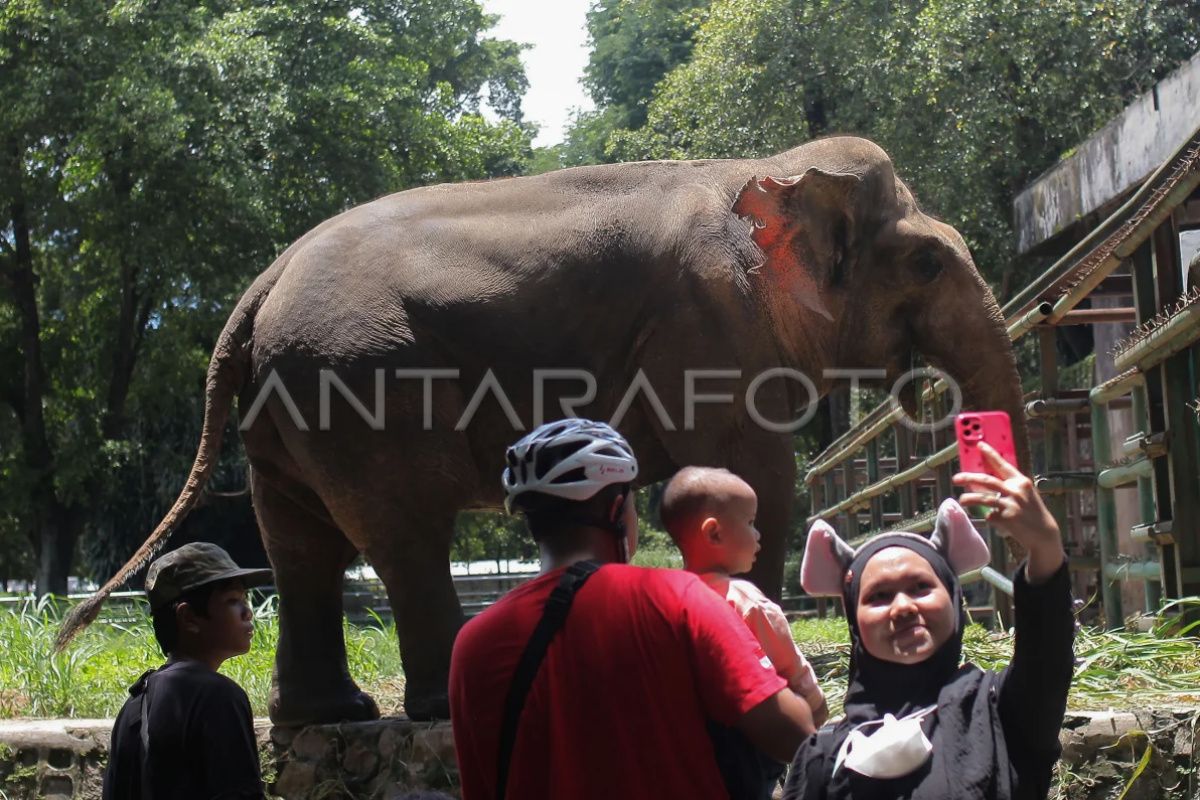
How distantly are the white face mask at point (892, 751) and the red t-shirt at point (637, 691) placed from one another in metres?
0.17

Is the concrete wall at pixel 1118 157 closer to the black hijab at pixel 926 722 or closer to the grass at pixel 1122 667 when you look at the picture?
the grass at pixel 1122 667

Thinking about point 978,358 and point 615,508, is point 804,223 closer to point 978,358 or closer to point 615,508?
point 978,358

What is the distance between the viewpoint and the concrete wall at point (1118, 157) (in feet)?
42.5

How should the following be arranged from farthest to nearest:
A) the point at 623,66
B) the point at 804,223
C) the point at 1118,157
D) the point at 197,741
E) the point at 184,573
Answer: the point at 623,66, the point at 1118,157, the point at 804,223, the point at 184,573, the point at 197,741

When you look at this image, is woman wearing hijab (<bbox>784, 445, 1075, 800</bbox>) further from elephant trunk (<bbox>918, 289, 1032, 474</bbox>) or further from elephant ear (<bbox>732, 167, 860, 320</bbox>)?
elephant trunk (<bbox>918, 289, 1032, 474</bbox>)

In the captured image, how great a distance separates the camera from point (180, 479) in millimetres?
23672

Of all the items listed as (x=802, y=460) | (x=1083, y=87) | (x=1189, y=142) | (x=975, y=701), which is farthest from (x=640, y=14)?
(x=975, y=701)

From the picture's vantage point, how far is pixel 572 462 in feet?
9.21

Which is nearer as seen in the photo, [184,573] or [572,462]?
[572,462]

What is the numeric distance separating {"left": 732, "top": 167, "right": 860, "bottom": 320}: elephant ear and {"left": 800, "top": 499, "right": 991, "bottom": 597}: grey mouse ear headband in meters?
2.38

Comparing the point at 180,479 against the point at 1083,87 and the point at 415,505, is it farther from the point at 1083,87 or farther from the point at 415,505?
the point at 415,505

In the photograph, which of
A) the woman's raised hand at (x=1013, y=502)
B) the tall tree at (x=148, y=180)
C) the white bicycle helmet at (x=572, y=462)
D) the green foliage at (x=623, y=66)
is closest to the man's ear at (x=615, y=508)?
the white bicycle helmet at (x=572, y=462)

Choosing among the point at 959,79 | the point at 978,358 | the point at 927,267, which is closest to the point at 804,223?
the point at 927,267

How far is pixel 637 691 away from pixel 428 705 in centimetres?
252
